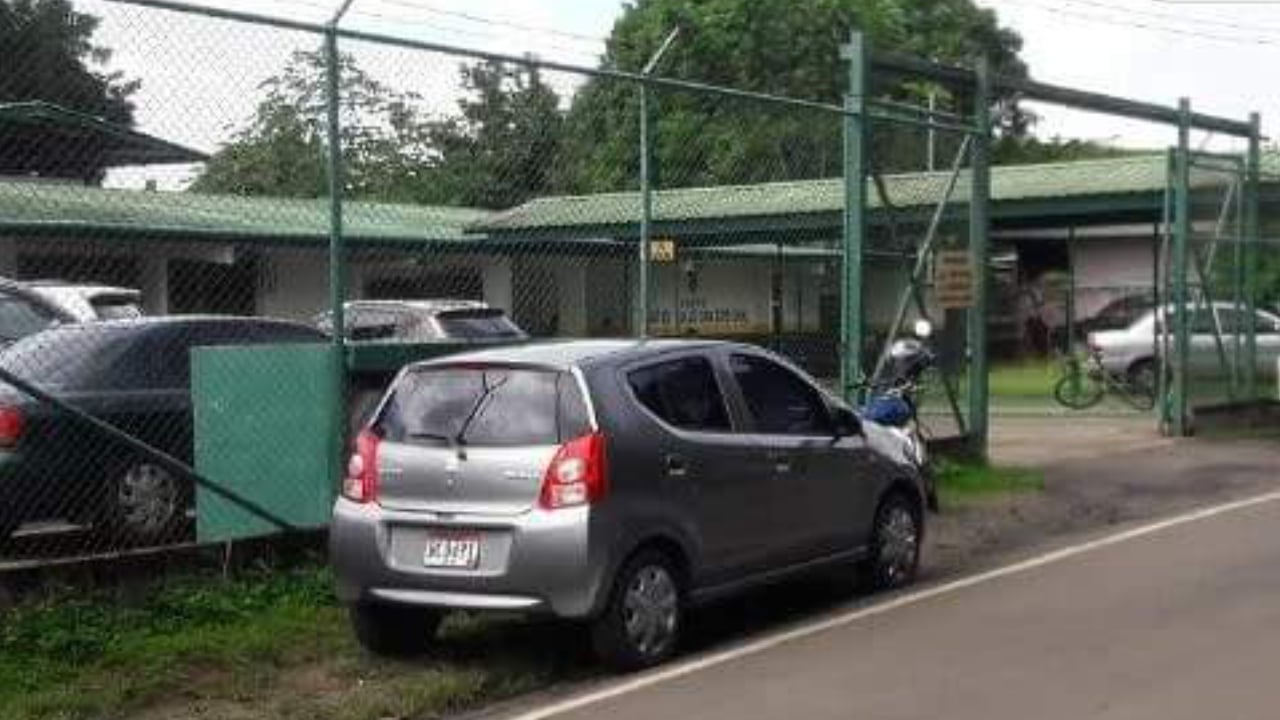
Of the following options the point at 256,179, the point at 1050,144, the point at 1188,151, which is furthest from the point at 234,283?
the point at 1050,144

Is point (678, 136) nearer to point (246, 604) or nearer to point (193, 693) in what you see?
point (246, 604)

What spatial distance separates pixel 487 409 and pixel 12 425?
122 inches

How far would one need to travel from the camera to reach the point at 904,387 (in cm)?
1549

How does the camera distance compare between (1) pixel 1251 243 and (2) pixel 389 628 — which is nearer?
(2) pixel 389 628

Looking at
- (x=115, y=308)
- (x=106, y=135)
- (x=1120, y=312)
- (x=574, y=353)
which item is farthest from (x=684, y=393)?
(x=1120, y=312)

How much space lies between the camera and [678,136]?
18.9 m

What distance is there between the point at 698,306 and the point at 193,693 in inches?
319

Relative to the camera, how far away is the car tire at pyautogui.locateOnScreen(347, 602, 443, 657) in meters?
9.27

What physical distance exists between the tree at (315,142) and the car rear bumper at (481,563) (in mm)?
2329

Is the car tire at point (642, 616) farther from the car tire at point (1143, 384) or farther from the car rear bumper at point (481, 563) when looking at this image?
the car tire at point (1143, 384)

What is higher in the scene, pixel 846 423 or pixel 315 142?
pixel 315 142

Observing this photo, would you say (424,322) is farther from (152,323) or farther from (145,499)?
(145,499)

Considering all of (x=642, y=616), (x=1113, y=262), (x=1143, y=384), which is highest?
(x=1113, y=262)

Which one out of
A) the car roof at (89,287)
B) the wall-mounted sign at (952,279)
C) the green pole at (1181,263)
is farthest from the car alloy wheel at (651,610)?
the green pole at (1181,263)
